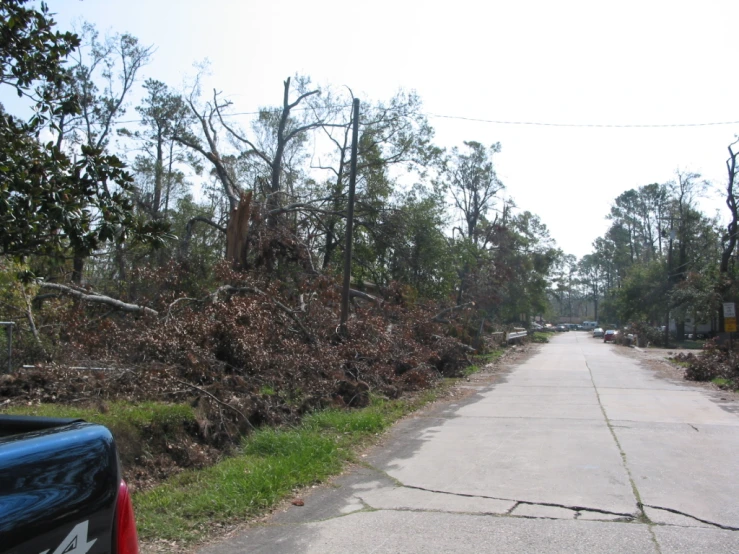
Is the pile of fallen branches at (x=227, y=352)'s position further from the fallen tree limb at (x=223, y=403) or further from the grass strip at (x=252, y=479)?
the grass strip at (x=252, y=479)

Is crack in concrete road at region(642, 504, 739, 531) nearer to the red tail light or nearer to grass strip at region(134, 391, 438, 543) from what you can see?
grass strip at region(134, 391, 438, 543)

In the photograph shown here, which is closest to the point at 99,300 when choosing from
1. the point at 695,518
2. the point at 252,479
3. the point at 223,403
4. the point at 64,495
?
the point at 223,403

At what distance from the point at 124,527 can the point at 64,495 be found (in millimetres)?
320

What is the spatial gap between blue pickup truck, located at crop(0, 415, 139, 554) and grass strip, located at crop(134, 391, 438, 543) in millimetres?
3446

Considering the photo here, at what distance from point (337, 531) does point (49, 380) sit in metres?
5.71

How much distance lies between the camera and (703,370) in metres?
19.1

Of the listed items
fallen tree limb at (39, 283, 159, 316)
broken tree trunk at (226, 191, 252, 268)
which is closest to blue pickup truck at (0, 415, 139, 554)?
fallen tree limb at (39, 283, 159, 316)

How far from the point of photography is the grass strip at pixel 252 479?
586 centimetres

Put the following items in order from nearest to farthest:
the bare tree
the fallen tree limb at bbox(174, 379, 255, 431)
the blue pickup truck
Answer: the blue pickup truck < the fallen tree limb at bbox(174, 379, 255, 431) < the bare tree

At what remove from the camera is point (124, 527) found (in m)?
2.43

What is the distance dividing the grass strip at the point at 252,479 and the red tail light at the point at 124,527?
3.33 metres

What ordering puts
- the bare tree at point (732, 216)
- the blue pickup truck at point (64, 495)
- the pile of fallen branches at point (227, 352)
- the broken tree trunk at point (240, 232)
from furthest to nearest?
the bare tree at point (732, 216) < the broken tree trunk at point (240, 232) < the pile of fallen branches at point (227, 352) < the blue pickup truck at point (64, 495)

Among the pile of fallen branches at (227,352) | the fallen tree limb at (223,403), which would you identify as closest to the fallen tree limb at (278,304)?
the pile of fallen branches at (227,352)

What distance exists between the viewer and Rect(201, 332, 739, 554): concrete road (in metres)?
5.39
